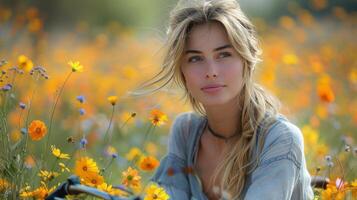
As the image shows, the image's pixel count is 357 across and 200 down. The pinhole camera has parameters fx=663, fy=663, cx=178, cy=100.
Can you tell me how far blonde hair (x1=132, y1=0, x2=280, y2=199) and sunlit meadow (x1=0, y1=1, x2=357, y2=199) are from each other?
0.28 metres

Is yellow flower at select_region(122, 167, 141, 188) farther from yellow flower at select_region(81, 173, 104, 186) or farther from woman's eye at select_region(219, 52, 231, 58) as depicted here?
woman's eye at select_region(219, 52, 231, 58)

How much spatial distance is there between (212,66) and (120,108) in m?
2.57

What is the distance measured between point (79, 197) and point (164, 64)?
0.85 meters

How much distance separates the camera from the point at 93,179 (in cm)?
214

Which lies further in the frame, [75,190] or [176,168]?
[176,168]

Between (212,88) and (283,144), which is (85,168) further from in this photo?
(283,144)

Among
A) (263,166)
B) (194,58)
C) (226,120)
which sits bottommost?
(263,166)

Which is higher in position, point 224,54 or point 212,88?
point 224,54

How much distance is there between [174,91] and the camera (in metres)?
2.97

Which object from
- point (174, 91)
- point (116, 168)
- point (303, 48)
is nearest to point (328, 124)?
point (116, 168)

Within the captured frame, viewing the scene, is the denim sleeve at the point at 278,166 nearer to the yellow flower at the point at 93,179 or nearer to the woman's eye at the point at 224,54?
the woman's eye at the point at 224,54

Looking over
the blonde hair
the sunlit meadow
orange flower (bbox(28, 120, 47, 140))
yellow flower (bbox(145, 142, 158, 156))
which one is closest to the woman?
the blonde hair

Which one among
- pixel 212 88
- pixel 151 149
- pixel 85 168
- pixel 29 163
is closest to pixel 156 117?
pixel 212 88

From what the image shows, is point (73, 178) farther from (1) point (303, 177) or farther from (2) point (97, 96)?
(2) point (97, 96)
